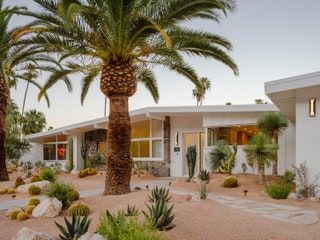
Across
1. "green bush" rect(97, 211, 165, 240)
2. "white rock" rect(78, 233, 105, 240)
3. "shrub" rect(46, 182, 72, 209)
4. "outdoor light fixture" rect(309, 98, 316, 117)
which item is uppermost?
"outdoor light fixture" rect(309, 98, 316, 117)

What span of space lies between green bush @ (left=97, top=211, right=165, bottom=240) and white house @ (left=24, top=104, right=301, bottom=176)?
12.8m

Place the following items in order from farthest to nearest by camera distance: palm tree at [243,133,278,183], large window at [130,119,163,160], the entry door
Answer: large window at [130,119,163,160] → the entry door → palm tree at [243,133,278,183]

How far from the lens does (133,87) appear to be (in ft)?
40.2

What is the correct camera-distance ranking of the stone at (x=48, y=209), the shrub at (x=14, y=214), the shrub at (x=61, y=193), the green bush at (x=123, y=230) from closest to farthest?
the green bush at (x=123, y=230) < the stone at (x=48, y=209) < the shrub at (x=14, y=214) < the shrub at (x=61, y=193)

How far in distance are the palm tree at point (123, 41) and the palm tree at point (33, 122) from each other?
3822 cm

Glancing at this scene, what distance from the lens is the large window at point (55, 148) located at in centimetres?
3219

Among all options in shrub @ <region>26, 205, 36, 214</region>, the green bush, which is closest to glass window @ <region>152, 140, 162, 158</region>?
shrub @ <region>26, 205, 36, 214</region>

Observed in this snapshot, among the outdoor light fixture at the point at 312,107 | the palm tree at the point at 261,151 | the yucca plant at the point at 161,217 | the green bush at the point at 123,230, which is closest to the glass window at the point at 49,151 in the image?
→ the palm tree at the point at 261,151

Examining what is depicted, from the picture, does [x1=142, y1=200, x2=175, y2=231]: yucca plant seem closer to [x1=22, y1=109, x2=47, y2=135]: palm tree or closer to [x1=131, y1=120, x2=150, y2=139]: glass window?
[x1=131, y1=120, x2=150, y2=139]: glass window

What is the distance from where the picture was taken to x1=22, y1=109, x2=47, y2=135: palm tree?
161 feet

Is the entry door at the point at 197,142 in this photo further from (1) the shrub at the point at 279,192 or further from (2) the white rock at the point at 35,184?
(1) the shrub at the point at 279,192

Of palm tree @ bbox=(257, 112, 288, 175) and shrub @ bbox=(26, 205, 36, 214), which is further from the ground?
palm tree @ bbox=(257, 112, 288, 175)

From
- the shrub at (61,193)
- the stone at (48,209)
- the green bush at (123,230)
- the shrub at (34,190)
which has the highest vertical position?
the green bush at (123,230)

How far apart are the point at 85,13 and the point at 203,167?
1181 centimetres
